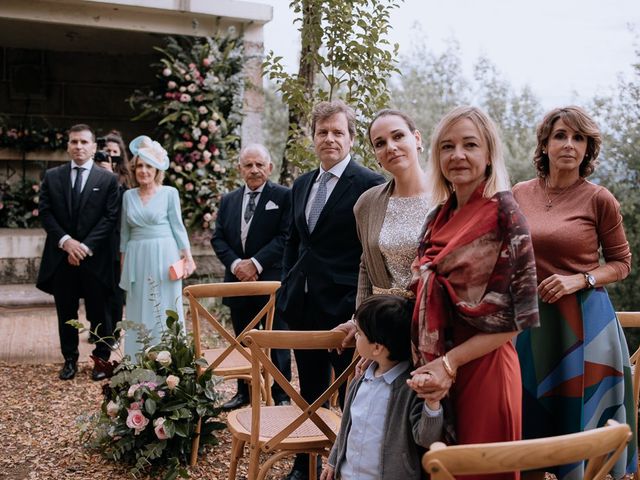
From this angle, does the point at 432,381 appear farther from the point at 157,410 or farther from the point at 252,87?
the point at 252,87

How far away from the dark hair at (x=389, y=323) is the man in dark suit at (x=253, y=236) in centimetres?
243

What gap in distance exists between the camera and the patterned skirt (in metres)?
2.55

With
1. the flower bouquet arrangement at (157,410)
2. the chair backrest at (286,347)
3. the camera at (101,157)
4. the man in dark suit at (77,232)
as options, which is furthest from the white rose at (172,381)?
the camera at (101,157)

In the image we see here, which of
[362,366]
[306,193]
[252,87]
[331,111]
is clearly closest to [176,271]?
[306,193]

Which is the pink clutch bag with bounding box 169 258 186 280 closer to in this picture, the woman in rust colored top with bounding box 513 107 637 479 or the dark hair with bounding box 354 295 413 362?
the woman in rust colored top with bounding box 513 107 637 479

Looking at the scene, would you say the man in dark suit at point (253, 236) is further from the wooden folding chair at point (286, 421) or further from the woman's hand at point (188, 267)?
the wooden folding chair at point (286, 421)

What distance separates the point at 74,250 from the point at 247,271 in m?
1.54

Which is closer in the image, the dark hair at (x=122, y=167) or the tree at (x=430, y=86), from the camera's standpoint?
the dark hair at (x=122, y=167)

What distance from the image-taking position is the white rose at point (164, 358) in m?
3.55

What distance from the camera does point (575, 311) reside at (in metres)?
2.61

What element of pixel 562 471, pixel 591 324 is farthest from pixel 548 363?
pixel 562 471

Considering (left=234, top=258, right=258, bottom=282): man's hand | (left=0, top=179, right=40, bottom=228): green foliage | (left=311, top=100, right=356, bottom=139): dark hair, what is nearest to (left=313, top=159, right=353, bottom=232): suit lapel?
(left=311, top=100, right=356, bottom=139): dark hair

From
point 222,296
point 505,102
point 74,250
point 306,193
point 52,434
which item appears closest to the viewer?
point 306,193

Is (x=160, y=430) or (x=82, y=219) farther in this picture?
(x=82, y=219)
